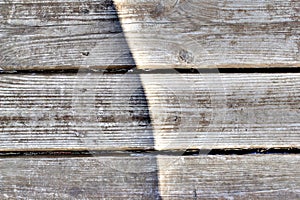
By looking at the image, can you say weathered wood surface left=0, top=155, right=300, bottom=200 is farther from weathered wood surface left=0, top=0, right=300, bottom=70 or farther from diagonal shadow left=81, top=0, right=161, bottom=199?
weathered wood surface left=0, top=0, right=300, bottom=70

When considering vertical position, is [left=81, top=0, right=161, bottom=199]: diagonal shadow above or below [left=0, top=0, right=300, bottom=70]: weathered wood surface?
below

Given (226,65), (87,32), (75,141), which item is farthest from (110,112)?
(226,65)

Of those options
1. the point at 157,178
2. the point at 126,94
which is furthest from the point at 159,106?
the point at 157,178

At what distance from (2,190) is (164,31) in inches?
24.7

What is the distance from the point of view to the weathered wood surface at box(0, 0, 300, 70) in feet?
2.30

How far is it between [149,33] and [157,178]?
401 mm

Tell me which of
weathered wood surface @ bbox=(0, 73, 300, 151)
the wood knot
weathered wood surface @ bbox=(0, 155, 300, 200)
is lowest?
weathered wood surface @ bbox=(0, 155, 300, 200)

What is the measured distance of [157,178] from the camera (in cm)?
72

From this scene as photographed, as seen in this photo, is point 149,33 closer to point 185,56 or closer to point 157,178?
point 185,56

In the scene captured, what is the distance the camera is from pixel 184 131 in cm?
71

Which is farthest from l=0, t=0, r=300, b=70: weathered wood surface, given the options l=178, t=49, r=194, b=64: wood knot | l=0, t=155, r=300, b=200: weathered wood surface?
l=0, t=155, r=300, b=200: weathered wood surface

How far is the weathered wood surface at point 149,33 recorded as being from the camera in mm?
702

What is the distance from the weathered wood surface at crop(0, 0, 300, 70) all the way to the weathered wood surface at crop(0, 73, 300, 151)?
0.14ft

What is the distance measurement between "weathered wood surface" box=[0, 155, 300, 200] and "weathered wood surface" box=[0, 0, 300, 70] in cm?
27
